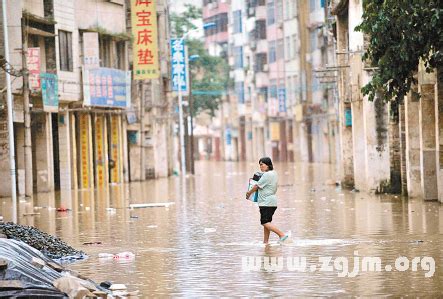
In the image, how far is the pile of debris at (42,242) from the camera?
727 inches

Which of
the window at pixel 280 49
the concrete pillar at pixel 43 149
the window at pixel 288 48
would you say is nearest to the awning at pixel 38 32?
the concrete pillar at pixel 43 149

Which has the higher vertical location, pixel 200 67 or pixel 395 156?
pixel 200 67

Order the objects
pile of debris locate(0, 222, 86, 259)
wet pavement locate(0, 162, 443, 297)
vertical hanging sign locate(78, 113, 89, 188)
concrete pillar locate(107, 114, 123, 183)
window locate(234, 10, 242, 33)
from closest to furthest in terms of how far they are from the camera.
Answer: wet pavement locate(0, 162, 443, 297)
pile of debris locate(0, 222, 86, 259)
vertical hanging sign locate(78, 113, 89, 188)
concrete pillar locate(107, 114, 123, 183)
window locate(234, 10, 242, 33)

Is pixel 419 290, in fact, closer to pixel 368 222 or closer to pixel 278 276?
pixel 278 276

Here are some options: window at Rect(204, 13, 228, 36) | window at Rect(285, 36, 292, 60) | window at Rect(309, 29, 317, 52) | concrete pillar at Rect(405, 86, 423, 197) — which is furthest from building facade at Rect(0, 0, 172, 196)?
window at Rect(204, 13, 228, 36)

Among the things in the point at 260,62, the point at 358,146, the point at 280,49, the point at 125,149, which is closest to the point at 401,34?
the point at 358,146

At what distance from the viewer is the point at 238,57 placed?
133375 mm

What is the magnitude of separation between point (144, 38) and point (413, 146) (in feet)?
101

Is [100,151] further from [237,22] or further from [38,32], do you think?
[237,22]

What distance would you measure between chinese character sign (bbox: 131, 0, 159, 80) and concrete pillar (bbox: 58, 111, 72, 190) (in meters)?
7.72

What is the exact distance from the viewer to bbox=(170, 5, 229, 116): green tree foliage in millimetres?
108312

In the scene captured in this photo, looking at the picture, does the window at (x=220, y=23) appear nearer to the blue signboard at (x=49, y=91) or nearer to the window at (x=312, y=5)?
the window at (x=312, y=5)

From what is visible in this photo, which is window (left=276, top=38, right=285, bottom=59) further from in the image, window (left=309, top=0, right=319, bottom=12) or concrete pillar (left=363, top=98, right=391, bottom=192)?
concrete pillar (left=363, top=98, right=391, bottom=192)

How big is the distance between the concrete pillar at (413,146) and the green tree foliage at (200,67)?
71417 millimetres
